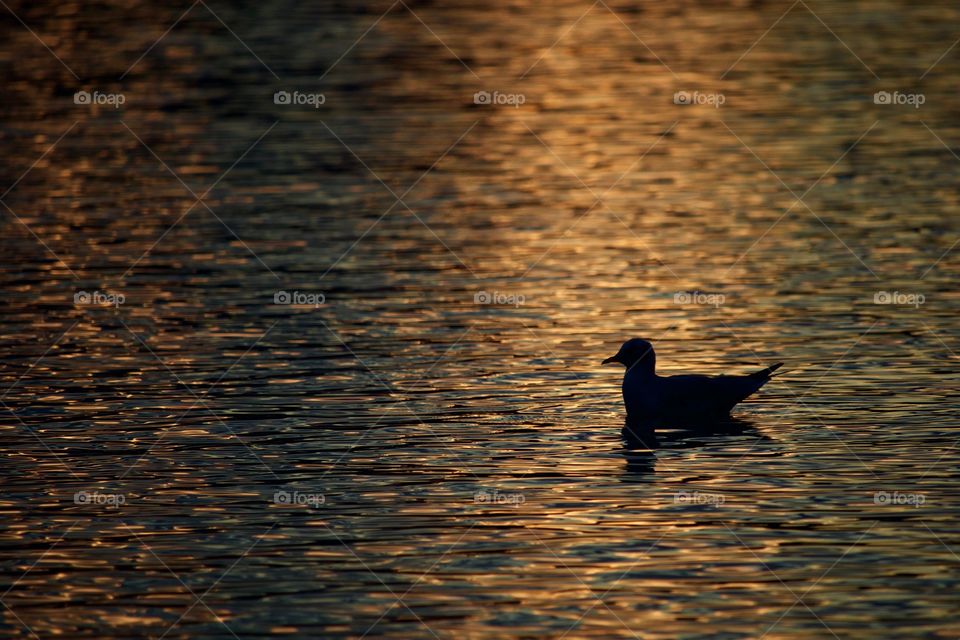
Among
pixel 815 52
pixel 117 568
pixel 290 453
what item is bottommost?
pixel 117 568

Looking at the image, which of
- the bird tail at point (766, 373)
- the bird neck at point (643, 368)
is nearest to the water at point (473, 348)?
the bird tail at point (766, 373)

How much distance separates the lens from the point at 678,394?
678 inches

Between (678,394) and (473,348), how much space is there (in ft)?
11.9

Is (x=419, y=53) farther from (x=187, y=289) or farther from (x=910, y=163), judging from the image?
(x=187, y=289)

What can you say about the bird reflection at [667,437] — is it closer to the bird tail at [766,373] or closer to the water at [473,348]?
the water at [473,348]

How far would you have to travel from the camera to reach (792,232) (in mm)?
26375

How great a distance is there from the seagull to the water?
43 centimetres

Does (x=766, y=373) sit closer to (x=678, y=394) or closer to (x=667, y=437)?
(x=678, y=394)

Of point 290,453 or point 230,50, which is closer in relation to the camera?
point 290,453

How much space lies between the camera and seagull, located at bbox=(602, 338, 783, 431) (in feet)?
56.3

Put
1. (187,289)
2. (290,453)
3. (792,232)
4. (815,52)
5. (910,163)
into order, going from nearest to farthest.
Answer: (290,453) → (187,289) → (792,232) → (910,163) → (815,52)

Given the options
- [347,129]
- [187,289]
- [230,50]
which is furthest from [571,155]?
[230,50]

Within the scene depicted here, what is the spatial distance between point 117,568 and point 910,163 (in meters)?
21.8

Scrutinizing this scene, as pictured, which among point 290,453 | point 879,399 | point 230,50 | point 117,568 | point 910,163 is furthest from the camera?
point 230,50
